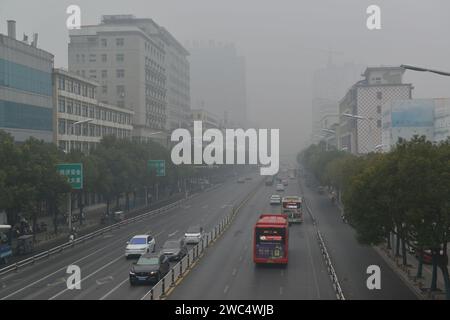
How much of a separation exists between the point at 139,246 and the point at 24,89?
27.3 m

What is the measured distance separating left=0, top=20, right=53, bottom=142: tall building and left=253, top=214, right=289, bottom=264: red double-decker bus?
29.8 m

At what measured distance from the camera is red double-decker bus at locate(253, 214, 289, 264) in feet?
98.1

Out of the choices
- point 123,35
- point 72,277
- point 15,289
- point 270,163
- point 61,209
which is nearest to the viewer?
point 15,289

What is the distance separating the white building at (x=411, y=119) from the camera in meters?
57.4

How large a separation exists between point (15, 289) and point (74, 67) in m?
80.8

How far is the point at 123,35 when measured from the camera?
9944cm

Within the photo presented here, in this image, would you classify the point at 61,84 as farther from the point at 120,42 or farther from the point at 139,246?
the point at 139,246

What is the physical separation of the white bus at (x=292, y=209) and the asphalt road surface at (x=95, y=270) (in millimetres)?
6164

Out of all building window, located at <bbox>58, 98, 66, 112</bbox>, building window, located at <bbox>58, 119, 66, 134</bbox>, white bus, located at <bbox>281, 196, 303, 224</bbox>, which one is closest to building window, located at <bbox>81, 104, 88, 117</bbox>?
building window, located at <bbox>58, 98, 66, 112</bbox>

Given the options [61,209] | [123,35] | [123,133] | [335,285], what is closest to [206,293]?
[335,285]

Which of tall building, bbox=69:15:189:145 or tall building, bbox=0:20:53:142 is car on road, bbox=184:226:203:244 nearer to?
tall building, bbox=0:20:53:142

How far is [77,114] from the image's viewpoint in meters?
69.5

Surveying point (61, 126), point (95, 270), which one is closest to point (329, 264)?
point (95, 270)
